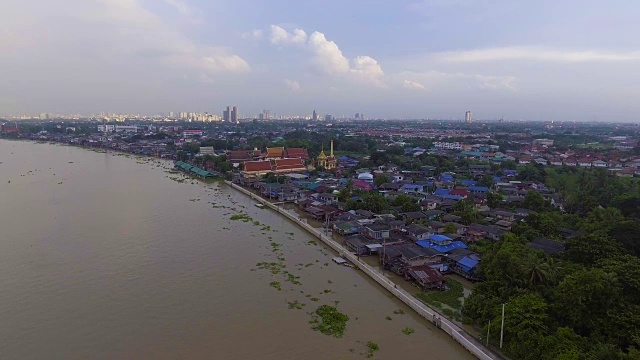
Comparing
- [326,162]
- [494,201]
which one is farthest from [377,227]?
[326,162]

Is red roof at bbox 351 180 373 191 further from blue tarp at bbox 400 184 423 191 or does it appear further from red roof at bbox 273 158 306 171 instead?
red roof at bbox 273 158 306 171

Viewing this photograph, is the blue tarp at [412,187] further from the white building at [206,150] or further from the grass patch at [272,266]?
the white building at [206,150]

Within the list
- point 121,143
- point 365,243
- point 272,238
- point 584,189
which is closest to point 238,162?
point 272,238

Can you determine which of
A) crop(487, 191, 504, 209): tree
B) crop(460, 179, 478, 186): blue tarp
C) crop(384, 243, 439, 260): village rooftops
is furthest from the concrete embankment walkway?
crop(460, 179, 478, 186): blue tarp

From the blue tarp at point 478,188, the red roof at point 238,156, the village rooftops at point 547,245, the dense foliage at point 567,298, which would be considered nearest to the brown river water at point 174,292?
the dense foliage at point 567,298

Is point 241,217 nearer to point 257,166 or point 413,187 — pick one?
point 413,187

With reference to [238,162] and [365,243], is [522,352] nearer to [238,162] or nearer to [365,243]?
[365,243]
